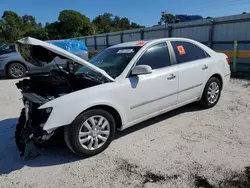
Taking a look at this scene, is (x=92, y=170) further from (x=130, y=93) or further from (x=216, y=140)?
(x=216, y=140)

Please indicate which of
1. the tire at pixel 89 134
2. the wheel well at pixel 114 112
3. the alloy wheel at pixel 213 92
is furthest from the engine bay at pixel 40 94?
the alloy wheel at pixel 213 92

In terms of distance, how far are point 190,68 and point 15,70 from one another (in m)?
8.57

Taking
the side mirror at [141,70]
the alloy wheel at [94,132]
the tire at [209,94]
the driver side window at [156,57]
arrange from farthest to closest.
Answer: the tire at [209,94]
the driver side window at [156,57]
the side mirror at [141,70]
the alloy wheel at [94,132]

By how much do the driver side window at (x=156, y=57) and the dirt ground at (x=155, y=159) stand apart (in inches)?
44.2

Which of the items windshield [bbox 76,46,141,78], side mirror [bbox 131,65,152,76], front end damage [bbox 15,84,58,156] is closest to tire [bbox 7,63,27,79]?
windshield [bbox 76,46,141,78]

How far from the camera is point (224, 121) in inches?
162

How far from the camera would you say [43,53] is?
3.20m

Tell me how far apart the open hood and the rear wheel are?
289 inches

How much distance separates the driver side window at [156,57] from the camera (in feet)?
12.0

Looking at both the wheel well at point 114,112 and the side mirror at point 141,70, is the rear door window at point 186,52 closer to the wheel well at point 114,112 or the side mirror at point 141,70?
the side mirror at point 141,70

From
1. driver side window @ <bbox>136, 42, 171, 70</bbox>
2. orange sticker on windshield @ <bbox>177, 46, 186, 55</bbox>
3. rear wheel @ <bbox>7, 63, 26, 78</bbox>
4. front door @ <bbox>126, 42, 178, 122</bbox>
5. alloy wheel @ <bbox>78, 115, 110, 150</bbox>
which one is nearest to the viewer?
alloy wheel @ <bbox>78, 115, 110, 150</bbox>

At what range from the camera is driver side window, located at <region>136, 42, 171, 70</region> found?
366 cm

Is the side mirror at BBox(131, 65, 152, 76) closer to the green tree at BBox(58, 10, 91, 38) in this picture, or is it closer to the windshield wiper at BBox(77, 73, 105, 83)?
the windshield wiper at BBox(77, 73, 105, 83)

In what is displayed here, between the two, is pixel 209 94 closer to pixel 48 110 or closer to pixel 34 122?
pixel 48 110
